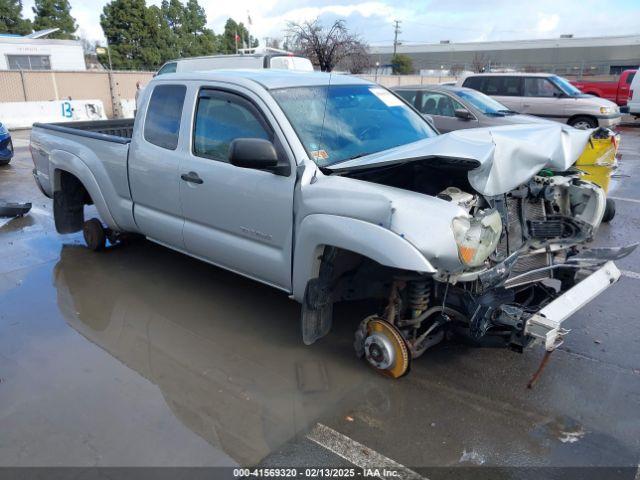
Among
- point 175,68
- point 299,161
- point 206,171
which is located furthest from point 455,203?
point 175,68

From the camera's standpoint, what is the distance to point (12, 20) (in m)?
45.4

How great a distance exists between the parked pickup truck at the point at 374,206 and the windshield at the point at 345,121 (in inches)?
0.5

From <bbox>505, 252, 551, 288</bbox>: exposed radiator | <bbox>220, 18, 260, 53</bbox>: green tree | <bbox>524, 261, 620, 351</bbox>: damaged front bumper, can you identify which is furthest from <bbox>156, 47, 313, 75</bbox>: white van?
<bbox>220, 18, 260, 53</bbox>: green tree

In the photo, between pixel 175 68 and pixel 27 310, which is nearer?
pixel 27 310

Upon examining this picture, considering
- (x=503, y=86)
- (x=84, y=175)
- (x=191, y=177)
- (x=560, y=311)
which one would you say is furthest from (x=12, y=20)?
(x=560, y=311)

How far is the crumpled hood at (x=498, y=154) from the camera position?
9.88 feet

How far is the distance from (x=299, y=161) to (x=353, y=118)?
2.49 feet

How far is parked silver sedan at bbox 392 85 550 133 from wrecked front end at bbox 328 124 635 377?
613 cm

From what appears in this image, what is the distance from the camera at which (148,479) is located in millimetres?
2664

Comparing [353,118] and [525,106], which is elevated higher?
[353,118]

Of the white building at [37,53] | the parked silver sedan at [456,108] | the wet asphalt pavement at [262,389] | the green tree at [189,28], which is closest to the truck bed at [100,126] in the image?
the wet asphalt pavement at [262,389]

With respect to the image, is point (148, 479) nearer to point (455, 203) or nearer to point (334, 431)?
point (334, 431)

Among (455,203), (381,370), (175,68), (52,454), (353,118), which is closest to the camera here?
(52,454)

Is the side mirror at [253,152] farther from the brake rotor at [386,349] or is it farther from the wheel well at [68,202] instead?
the wheel well at [68,202]
